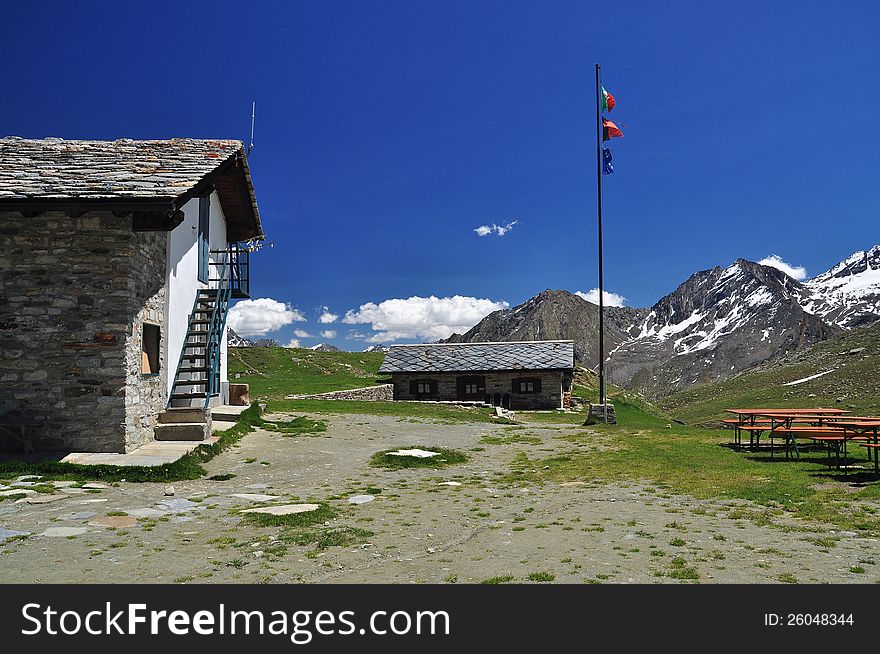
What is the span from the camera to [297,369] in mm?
58938

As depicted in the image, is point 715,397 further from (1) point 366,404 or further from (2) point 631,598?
(2) point 631,598

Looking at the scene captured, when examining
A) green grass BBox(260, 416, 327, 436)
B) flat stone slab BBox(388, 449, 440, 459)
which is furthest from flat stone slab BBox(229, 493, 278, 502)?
green grass BBox(260, 416, 327, 436)

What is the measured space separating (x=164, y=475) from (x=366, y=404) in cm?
1897

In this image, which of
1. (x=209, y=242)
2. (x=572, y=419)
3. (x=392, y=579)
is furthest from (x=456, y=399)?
(x=392, y=579)

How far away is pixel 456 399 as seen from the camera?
39.9 metres

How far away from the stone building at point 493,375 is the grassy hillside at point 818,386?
35276 mm

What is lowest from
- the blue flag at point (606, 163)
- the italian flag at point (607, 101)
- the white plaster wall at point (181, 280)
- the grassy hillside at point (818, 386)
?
the grassy hillside at point (818, 386)

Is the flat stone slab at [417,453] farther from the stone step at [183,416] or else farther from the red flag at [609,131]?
the red flag at [609,131]

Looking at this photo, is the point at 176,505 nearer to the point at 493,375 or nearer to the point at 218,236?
the point at 218,236

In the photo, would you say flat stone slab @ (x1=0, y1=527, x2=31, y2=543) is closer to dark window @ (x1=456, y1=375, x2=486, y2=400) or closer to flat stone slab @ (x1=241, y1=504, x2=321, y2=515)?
flat stone slab @ (x1=241, y1=504, x2=321, y2=515)

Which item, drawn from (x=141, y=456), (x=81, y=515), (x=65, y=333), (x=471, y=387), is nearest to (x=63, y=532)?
(x=81, y=515)

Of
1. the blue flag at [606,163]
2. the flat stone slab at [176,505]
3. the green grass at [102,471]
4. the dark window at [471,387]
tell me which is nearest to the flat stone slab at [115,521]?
the flat stone slab at [176,505]

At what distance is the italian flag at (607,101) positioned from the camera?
28.2 metres

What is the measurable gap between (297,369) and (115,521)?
51727 millimetres
